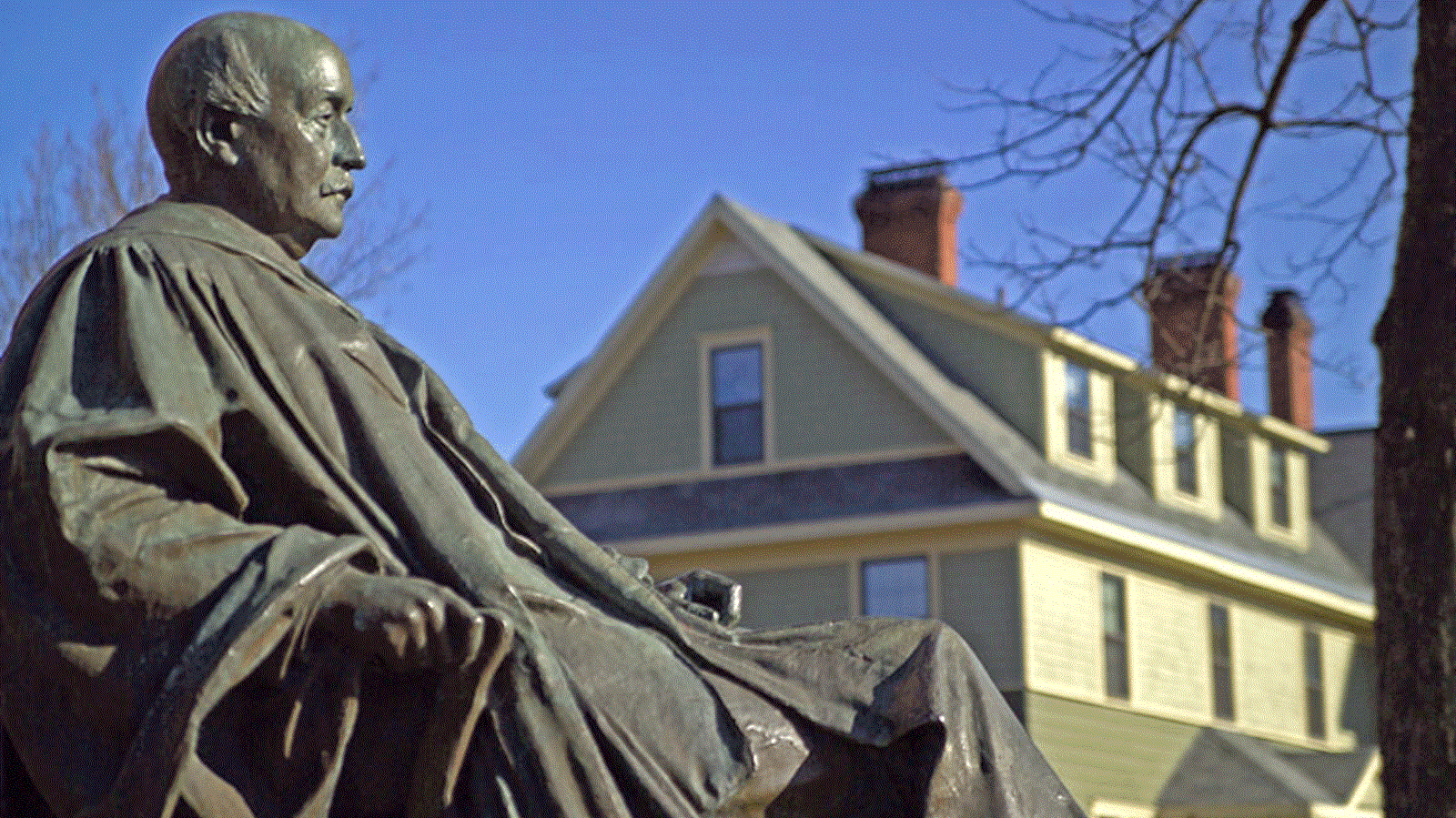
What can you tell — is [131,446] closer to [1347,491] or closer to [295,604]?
[295,604]

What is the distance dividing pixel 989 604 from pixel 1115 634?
253cm

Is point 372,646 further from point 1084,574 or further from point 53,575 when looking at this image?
point 1084,574

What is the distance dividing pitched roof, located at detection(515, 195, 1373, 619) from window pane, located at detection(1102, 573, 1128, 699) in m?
0.71

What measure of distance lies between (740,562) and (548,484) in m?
3.16

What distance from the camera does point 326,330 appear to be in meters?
4.82

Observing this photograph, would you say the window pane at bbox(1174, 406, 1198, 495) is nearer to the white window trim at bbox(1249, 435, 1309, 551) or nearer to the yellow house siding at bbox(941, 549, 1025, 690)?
the white window trim at bbox(1249, 435, 1309, 551)

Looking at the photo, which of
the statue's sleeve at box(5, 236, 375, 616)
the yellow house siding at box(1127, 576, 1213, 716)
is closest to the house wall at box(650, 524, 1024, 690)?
the yellow house siding at box(1127, 576, 1213, 716)

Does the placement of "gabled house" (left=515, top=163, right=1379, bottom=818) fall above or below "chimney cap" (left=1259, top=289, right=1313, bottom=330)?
below

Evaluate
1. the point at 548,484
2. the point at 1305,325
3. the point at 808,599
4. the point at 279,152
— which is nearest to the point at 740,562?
the point at 808,599

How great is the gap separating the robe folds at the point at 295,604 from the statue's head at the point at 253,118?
9 centimetres

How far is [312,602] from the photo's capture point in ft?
14.4

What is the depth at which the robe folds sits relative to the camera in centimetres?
435

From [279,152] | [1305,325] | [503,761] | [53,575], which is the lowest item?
[503,761]

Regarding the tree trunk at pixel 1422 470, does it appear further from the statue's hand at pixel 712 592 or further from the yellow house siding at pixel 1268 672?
the yellow house siding at pixel 1268 672
